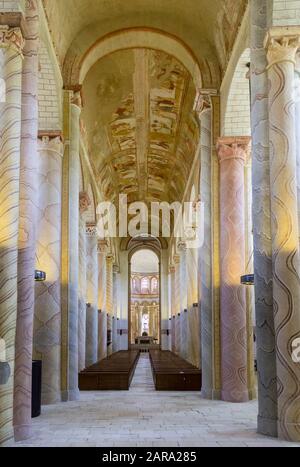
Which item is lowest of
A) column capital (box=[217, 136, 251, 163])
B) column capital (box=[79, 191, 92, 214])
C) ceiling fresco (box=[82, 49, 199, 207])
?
column capital (box=[79, 191, 92, 214])

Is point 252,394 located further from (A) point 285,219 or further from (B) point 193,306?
(B) point 193,306

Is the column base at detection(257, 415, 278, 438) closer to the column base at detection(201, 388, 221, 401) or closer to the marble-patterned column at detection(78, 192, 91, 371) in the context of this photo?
the column base at detection(201, 388, 221, 401)

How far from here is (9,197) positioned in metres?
8.84

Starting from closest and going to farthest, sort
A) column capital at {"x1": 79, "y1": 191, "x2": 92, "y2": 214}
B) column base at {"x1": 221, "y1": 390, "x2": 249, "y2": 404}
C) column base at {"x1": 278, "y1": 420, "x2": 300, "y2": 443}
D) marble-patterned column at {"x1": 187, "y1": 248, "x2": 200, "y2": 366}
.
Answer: column base at {"x1": 278, "y1": 420, "x2": 300, "y2": 443} → column base at {"x1": 221, "y1": 390, "x2": 249, "y2": 404} → column capital at {"x1": 79, "y1": 191, "x2": 92, "y2": 214} → marble-patterned column at {"x1": 187, "y1": 248, "x2": 200, "y2": 366}

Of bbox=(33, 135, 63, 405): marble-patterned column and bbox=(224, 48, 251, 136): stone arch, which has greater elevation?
bbox=(224, 48, 251, 136): stone arch

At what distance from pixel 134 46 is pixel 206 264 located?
6.59 metres

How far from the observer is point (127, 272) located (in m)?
40.7

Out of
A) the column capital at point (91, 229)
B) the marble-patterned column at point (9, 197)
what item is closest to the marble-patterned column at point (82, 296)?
the column capital at point (91, 229)

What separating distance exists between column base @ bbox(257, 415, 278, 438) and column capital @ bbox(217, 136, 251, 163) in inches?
275

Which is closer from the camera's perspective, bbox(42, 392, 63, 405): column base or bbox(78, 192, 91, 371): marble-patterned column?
bbox(42, 392, 63, 405): column base

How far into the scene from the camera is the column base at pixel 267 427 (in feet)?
29.6

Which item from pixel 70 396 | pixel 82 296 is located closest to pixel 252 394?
pixel 70 396

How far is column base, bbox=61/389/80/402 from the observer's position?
13.9 metres

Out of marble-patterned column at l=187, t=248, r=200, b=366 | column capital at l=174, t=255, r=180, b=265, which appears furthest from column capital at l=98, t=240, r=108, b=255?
column capital at l=174, t=255, r=180, b=265
